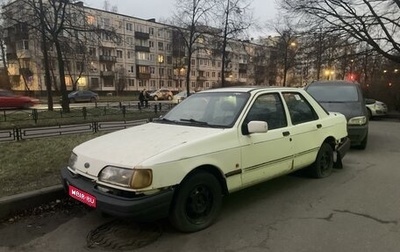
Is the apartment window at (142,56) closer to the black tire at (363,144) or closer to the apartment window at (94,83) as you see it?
the apartment window at (94,83)

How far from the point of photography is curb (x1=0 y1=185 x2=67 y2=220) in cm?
443

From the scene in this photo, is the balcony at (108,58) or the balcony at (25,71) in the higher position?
the balcony at (108,58)

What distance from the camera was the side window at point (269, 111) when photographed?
15.9 ft

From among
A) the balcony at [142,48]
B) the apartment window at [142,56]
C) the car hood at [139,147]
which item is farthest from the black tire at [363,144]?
the apartment window at [142,56]

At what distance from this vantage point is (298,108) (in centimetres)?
575

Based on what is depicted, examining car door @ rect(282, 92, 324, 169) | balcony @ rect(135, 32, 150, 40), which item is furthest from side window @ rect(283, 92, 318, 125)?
balcony @ rect(135, 32, 150, 40)

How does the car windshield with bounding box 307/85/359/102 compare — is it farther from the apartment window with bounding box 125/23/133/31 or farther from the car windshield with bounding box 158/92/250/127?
the apartment window with bounding box 125/23/133/31

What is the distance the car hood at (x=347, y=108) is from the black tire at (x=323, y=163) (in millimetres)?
2813

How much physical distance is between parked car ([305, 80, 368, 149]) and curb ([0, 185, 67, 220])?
682cm

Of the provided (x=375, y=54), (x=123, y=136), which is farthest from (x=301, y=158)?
(x=375, y=54)

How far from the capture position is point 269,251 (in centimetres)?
360

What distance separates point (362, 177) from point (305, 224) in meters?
2.75

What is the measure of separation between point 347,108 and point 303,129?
426cm

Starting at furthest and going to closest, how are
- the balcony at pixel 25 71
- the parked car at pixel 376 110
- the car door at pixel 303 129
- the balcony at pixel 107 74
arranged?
1. the balcony at pixel 107 74
2. the balcony at pixel 25 71
3. the parked car at pixel 376 110
4. the car door at pixel 303 129
